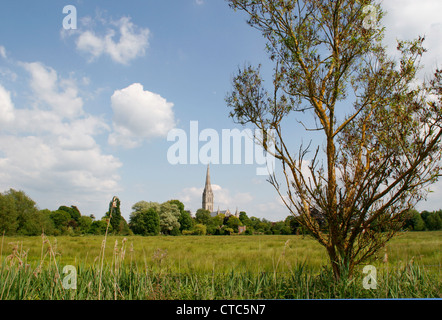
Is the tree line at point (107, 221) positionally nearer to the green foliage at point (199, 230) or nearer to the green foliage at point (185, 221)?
the green foliage at point (185, 221)

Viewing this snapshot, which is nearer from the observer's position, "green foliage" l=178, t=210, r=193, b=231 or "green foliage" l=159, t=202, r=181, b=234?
"green foliage" l=159, t=202, r=181, b=234

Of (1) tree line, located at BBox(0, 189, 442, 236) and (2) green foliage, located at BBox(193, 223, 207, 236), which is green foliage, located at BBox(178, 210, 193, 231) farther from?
(2) green foliage, located at BBox(193, 223, 207, 236)

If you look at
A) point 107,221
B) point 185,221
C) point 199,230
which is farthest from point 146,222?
point 199,230

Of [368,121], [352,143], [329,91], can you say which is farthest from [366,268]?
[329,91]

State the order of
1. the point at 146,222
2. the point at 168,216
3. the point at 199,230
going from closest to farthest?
1. the point at 146,222
2. the point at 168,216
3. the point at 199,230

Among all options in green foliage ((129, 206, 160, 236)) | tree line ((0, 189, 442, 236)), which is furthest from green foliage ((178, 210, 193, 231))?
green foliage ((129, 206, 160, 236))

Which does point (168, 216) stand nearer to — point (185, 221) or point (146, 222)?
point (185, 221)

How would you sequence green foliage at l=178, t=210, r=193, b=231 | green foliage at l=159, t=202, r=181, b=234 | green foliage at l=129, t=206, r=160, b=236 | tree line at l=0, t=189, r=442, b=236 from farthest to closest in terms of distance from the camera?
green foliage at l=178, t=210, r=193, b=231 → green foliage at l=159, t=202, r=181, b=234 → green foliage at l=129, t=206, r=160, b=236 → tree line at l=0, t=189, r=442, b=236

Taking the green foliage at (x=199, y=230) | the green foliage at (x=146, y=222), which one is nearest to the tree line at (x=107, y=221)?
the green foliage at (x=146, y=222)

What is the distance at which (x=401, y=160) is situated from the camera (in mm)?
5086

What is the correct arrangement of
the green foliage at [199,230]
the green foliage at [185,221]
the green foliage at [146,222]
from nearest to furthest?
the green foliage at [146,222] → the green foliage at [185,221] → the green foliage at [199,230]

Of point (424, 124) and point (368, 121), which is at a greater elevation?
point (368, 121)

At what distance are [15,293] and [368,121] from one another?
727cm
